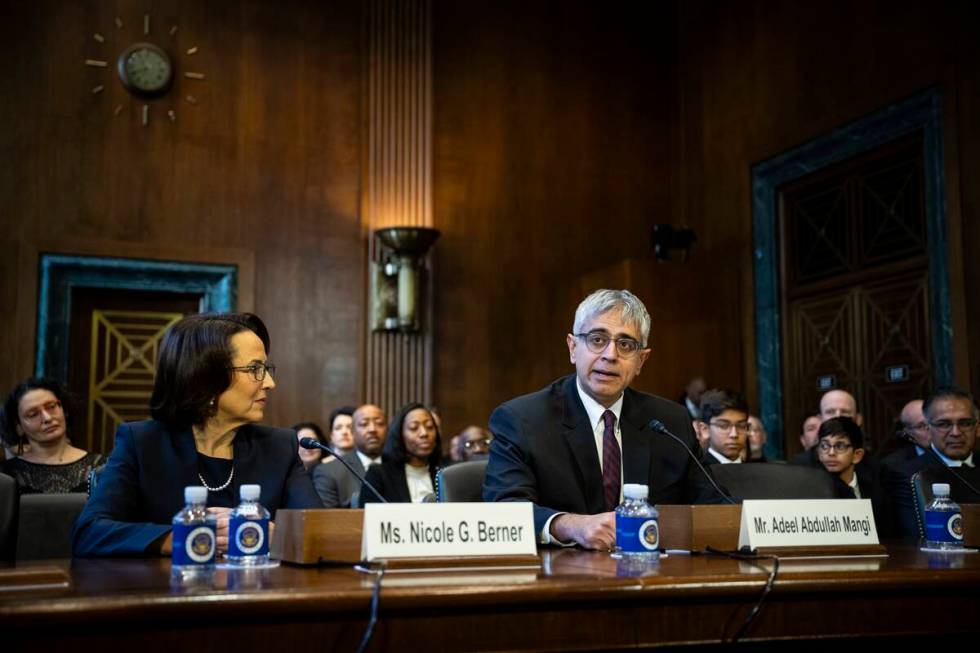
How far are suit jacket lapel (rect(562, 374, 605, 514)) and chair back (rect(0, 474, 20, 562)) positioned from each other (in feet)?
4.45

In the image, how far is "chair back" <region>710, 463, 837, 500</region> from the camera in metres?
3.42

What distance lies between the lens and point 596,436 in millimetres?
2857

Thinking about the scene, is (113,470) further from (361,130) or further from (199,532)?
(361,130)

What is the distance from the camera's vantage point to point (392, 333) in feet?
26.4

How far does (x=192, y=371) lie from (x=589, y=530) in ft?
3.25

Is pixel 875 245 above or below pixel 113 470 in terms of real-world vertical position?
above

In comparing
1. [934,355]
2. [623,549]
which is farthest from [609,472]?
[934,355]

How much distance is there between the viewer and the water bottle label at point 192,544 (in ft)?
6.03

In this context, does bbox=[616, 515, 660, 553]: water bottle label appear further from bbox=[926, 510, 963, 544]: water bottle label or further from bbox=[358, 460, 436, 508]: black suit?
bbox=[358, 460, 436, 508]: black suit

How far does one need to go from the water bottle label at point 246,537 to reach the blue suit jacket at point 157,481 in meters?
0.36

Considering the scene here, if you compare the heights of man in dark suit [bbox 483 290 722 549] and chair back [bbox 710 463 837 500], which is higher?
man in dark suit [bbox 483 290 722 549]

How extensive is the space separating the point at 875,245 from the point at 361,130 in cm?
378

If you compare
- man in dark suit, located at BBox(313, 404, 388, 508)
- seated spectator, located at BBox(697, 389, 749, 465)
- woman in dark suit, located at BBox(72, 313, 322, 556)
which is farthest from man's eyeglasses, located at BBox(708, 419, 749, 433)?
woman in dark suit, located at BBox(72, 313, 322, 556)

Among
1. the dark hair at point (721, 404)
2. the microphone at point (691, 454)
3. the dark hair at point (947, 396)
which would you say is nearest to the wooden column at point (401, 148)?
the dark hair at point (721, 404)
